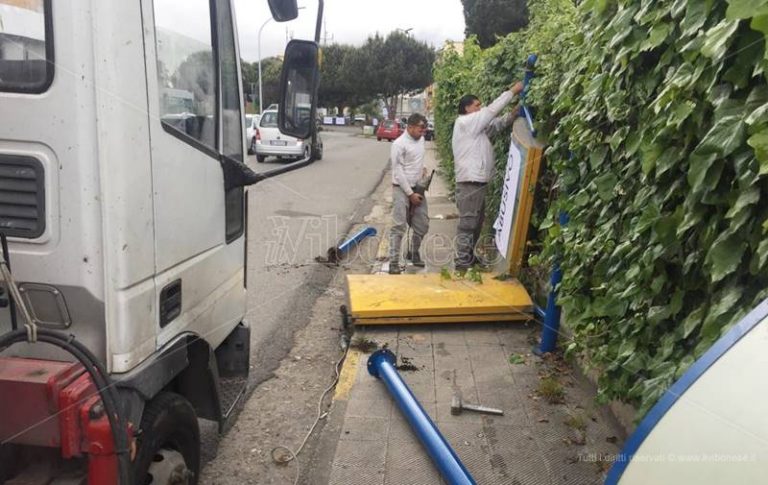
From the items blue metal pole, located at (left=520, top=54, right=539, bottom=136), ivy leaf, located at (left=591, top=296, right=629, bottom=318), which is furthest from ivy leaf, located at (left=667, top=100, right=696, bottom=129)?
blue metal pole, located at (left=520, top=54, right=539, bottom=136)

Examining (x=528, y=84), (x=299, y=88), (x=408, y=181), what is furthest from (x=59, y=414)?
(x=408, y=181)

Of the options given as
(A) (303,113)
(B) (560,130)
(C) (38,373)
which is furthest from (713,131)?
(C) (38,373)

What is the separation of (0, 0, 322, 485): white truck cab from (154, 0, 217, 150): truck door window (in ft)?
0.03

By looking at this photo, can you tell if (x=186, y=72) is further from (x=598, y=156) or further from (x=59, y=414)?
(x=598, y=156)

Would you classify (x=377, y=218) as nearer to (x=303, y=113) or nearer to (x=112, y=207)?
(x=303, y=113)

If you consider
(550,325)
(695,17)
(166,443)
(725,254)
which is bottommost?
(550,325)

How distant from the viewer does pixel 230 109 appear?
106 inches

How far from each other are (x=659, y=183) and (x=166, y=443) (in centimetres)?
217

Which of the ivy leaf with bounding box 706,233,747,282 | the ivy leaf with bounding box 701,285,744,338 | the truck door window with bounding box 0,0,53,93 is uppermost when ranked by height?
the truck door window with bounding box 0,0,53,93

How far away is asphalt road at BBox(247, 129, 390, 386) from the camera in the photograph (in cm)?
526

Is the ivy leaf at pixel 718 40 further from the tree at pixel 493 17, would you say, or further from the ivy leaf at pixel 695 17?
the tree at pixel 493 17

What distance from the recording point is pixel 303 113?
2.71 meters

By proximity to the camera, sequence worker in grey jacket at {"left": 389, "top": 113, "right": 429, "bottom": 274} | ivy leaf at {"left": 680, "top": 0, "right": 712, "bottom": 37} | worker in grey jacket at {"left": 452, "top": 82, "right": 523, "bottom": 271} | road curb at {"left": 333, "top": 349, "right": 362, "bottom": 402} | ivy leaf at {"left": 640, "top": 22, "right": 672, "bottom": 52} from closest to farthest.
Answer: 1. ivy leaf at {"left": 680, "top": 0, "right": 712, "bottom": 37}
2. ivy leaf at {"left": 640, "top": 22, "right": 672, "bottom": 52}
3. road curb at {"left": 333, "top": 349, "right": 362, "bottom": 402}
4. worker in grey jacket at {"left": 452, "top": 82, "right": 523, "bottom": 271}
5. worker in grey jacket at {"left": 389, "top": 113, "right": 429, "bottom": 274}

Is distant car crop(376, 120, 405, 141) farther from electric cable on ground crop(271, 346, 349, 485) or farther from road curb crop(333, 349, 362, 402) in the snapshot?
electric cable on ground crop(271, 346, 349, 485)
